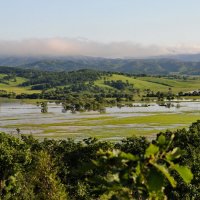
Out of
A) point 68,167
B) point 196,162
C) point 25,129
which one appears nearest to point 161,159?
point 196,162

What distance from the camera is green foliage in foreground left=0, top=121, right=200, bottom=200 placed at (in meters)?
6.37

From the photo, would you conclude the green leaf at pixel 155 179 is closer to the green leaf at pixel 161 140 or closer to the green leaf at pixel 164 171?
the green leaf at pixel 164 171

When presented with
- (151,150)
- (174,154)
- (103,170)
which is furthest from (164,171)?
(103,170)

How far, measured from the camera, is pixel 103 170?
22.2 ft

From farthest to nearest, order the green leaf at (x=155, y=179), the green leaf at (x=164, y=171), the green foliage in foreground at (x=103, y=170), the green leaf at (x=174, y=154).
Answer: the green leaf at (x=174, y=154) → the green foliage in foreground at (x=103, y=170) → the green leaf at (x=155, y=179) → the green leaf at (x=164, y=171)

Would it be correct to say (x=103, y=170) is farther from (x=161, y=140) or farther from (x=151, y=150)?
(x=161, y=140)

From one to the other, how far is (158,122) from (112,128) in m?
28.8

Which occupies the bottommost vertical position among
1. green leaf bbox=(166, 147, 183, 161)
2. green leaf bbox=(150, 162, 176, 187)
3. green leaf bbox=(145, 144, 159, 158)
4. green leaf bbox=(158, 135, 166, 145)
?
green leaf bbox=(150, 162, 176, 187)

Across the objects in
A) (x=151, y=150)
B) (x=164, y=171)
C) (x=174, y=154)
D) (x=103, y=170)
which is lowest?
(x=103, y=170)

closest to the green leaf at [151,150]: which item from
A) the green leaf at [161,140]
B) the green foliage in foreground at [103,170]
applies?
the green foliage in foreground at [103,170]

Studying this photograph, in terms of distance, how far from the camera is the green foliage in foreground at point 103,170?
6371 mm

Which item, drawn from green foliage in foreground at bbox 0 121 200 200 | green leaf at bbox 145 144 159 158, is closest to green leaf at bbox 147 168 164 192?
green foliage in foreground at bbox 0 121 200 200

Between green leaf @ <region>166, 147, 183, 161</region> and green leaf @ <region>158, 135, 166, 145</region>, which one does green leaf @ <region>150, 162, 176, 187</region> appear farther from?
green leaf @ <region>158, 135, 166, 145</region>

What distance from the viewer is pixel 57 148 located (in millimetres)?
94312
